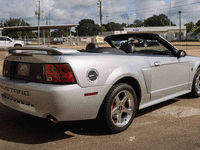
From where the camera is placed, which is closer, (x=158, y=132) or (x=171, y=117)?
(x=158, y=132)

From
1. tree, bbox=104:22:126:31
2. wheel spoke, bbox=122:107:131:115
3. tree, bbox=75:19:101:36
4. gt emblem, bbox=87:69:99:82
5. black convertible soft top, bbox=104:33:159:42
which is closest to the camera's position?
gt emblem, bbox=87:69:99:82

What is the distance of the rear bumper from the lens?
2.64 meters

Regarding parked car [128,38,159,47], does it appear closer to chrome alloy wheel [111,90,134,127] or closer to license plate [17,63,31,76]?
chrome alloy wheel [111,90,134,127]

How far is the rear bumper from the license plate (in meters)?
0.12

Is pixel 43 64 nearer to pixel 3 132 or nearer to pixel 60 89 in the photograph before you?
pixel 60 89

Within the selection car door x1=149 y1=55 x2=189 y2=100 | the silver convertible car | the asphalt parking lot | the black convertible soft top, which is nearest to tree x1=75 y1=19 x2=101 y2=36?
the black convertible soft top

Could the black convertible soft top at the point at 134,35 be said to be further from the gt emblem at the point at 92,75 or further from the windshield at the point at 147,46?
the gt emblem at the point at 92,75

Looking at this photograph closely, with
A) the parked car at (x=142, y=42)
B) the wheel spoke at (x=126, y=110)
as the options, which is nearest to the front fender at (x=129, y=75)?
the wheel spoke at (x=126, y=110)

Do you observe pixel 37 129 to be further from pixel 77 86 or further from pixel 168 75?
pixel 168 75

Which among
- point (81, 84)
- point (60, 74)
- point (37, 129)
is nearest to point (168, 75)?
point (81, 84)

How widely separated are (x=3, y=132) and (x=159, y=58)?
8.76 feet

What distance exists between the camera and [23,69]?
9.99 feet

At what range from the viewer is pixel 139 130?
11.0 feet

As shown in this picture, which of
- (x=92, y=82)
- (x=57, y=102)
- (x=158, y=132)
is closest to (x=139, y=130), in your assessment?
(x=158, y=132)
